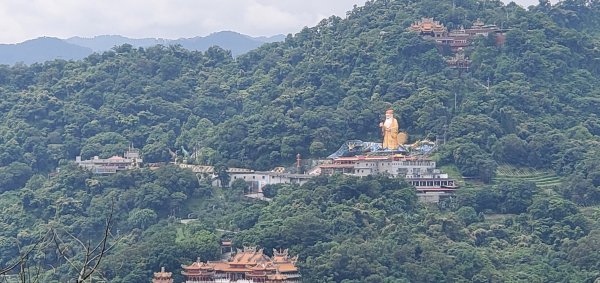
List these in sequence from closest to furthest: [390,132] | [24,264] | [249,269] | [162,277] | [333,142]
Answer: [24,264] → [162,277] → [249,269] → [390,132] → [333,142]

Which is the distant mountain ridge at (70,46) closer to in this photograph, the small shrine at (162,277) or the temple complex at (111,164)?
the temple complex at (111,164)

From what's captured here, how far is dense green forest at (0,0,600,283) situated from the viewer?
3259cm

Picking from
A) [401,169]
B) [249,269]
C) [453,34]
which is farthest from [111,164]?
[249,269]

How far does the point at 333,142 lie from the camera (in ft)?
134

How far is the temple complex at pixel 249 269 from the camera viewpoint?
101 feet

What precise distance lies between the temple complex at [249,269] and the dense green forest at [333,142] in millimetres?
534

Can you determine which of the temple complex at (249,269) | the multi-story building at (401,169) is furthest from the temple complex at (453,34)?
the temple complex at (249,269)

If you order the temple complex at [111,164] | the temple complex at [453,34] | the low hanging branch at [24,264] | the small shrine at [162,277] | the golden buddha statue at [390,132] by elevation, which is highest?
the temple complex at [453,34]

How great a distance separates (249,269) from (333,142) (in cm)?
1061

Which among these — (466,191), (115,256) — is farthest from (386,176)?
(115,256)

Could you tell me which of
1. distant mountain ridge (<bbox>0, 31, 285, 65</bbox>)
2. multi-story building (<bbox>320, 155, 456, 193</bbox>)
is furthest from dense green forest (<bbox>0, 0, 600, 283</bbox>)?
distant mountain ridge (<bbox>0, 31, 285, 65</bbox>)

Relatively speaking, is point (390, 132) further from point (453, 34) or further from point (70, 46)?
point (70, 46)

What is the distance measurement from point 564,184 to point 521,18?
1108cm

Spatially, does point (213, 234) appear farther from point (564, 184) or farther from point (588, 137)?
point (588, 137)
